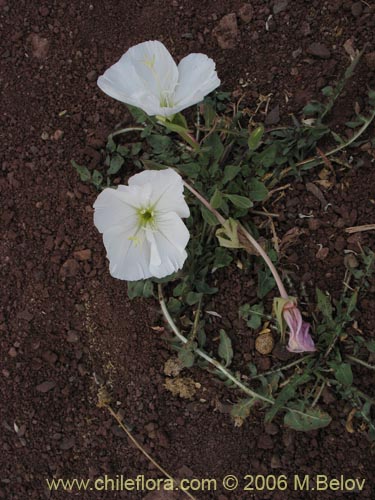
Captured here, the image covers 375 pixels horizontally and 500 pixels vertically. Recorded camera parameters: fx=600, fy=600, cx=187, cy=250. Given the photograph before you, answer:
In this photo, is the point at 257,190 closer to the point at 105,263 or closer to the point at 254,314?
the point at 254,314

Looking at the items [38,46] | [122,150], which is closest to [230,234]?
[122,150]

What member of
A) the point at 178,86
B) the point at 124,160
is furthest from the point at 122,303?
the point at 178,86

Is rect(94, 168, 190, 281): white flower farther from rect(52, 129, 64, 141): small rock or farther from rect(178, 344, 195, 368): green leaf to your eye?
rect(52, 129, 64, 141): small rock

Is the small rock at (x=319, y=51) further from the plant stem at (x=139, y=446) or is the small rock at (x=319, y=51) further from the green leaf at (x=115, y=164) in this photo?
the plant stem at (x=139, y=446)

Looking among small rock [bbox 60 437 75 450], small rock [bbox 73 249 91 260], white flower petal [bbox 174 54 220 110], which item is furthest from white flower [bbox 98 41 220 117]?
small rock [bbox 60 437 75 450]

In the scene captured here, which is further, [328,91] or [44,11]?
[44,11]

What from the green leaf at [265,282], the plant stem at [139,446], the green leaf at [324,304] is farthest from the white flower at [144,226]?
the plant stem at [139,446]

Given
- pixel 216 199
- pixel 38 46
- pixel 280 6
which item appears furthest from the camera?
pixel 38 46
